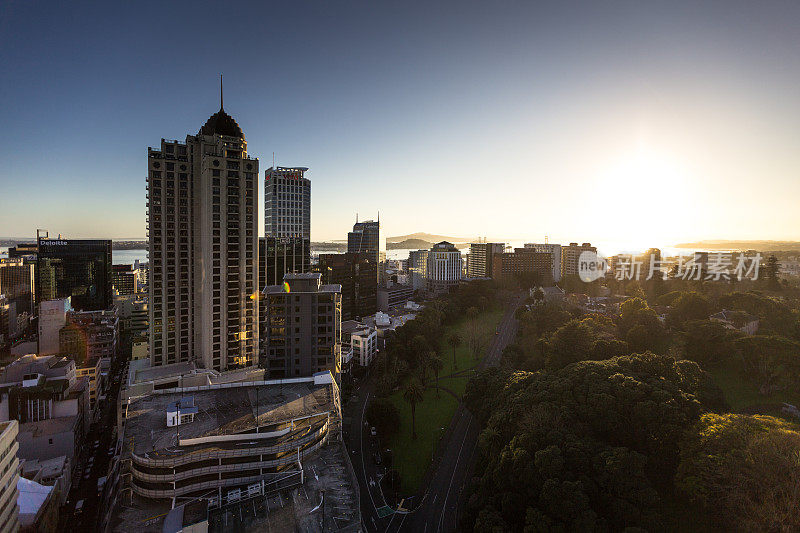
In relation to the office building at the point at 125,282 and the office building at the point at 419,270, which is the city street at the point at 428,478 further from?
the office building at the point at 125,282

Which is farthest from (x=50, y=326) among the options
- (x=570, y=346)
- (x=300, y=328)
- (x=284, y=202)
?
(x=570, y=346)

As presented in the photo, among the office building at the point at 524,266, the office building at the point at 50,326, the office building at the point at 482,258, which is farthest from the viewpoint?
the office building at the point at 482,258

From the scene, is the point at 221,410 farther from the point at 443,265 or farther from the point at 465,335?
the point at 443,265

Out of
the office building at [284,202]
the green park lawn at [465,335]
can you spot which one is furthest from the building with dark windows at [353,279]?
the green park lawn at [465,335]

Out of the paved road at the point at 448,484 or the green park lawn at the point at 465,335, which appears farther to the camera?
the green park lawn at the point at 465,335

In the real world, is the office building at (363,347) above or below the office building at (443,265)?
below

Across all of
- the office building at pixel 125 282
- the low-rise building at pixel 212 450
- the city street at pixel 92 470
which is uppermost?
the office building at pixel 125 282
